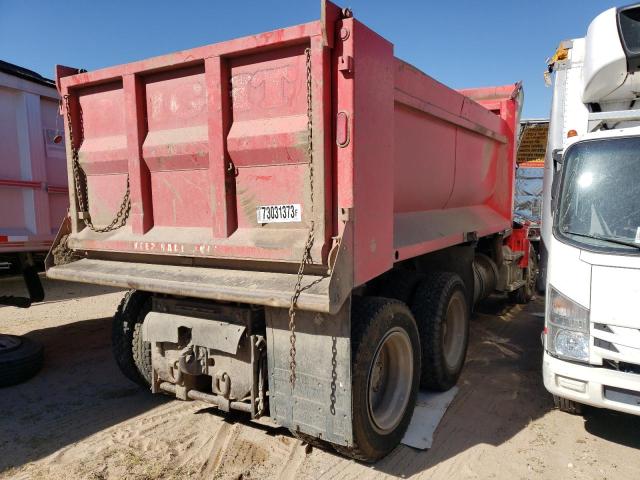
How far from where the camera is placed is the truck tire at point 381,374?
2.82m

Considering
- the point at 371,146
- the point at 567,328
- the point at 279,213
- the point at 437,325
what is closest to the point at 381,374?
the point at 437,325

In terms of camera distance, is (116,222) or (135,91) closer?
(135,91)

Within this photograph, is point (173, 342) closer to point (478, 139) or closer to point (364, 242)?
point (364, 242)

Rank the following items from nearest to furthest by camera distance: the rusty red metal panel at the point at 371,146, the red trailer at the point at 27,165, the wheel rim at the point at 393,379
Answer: the rusty red metal panel at the point at 371,146
the wheel rim at the point at 393,379
the red trailer at the point at 27,165

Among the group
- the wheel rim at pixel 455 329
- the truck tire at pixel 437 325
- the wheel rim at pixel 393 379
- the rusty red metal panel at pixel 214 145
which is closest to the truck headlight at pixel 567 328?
the truck tire at pixel 437 325

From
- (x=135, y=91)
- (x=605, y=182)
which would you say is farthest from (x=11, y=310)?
(x=605, y=182)

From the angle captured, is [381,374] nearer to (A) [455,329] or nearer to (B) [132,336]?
(A) [455,329]

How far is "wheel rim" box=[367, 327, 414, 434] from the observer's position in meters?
3.24

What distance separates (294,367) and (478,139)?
3526 mm

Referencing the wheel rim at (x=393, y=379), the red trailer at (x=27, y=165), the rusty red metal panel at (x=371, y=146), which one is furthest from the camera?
the red trailer at (x=27, y=165)

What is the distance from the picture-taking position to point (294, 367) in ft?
9.34

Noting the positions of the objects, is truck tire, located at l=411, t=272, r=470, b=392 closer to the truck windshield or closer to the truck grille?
the truck windshield

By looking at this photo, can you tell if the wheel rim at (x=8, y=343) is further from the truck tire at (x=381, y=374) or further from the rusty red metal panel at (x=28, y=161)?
the truck tire at (x=381, y=374)

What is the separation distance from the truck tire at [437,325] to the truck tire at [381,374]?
0.47 metres
